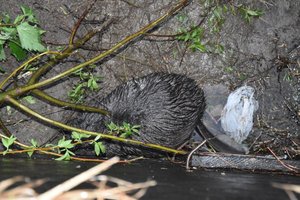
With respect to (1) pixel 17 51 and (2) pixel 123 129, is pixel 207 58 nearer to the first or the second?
(2) pixel 123 129

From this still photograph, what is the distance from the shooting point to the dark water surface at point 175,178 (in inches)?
119

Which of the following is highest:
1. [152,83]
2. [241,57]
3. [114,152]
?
[241,57]

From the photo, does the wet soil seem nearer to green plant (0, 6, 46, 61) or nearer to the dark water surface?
green plant (0, 6, 46, 61)

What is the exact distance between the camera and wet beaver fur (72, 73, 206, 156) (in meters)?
4.65

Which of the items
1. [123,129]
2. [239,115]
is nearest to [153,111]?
[123,129]

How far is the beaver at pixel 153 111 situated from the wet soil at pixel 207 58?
17.1 inches

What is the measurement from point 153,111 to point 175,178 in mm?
1223

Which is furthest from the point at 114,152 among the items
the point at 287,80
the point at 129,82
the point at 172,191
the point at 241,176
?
the point at 287,80

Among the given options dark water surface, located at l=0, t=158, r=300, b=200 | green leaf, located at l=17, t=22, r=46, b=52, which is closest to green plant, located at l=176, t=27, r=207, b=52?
dark water surface, located at l=0, t=158, r=300, b=200

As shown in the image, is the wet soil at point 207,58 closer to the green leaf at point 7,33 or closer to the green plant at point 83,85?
the green plant at point 83,85

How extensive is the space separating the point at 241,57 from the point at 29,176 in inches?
115

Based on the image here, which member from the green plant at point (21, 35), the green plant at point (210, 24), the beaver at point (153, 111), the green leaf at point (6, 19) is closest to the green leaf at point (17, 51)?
the green plant at point (21, 35)

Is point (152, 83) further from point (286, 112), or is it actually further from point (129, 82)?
point (286, 112)

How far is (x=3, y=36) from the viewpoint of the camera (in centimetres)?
434
